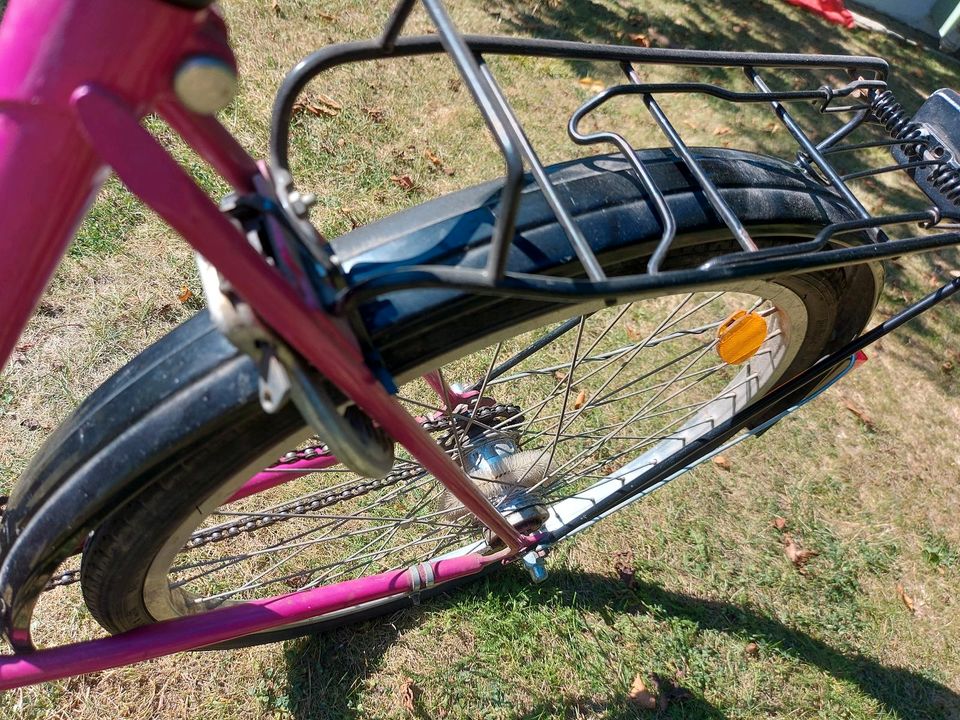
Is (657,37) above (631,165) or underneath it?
above

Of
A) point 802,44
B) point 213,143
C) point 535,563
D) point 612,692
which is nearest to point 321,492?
point 535,563

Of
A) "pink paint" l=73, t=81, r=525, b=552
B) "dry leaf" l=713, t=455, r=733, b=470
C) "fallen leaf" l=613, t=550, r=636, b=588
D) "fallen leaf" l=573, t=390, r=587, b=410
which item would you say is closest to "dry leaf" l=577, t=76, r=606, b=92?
"fallen leaf" l=573, t=390, r=587, b=410

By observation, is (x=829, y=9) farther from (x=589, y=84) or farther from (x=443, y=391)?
(x=443, y=391)

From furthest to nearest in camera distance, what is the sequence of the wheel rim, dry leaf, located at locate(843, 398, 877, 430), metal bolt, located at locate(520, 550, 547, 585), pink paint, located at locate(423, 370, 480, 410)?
1. dry leaf, located at locate(843, 398, 877, 430)
2. metal bolt, located at locate(520, 550, 547, 585)
3. the wheel rim
4. pink paint, located at locate(423, 370, 480, 410)

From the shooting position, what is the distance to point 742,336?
1618 millimetres

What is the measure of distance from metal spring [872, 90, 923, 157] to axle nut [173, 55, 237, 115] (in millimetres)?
1373

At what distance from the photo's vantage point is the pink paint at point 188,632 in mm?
1393

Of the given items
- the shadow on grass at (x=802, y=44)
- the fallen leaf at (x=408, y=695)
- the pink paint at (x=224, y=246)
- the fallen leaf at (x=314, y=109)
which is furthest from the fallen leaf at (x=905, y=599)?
the fallen leaf at (x=314, y=109)

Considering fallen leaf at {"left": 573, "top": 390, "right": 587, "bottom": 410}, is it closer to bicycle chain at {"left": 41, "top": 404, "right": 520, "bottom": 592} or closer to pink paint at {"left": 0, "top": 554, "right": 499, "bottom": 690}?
bicycle chain at {"left": 41, "top": 404, "right": 520, "bottom": 592}

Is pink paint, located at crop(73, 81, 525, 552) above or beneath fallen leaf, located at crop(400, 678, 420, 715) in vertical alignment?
above

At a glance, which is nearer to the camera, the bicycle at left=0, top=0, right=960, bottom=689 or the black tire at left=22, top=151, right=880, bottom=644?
the bicycle at left=0, top=0, right=960, bottom=689

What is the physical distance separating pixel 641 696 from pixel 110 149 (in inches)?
82.1

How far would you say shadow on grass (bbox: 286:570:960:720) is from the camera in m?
2.04

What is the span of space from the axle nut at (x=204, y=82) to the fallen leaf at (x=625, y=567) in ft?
6.76
